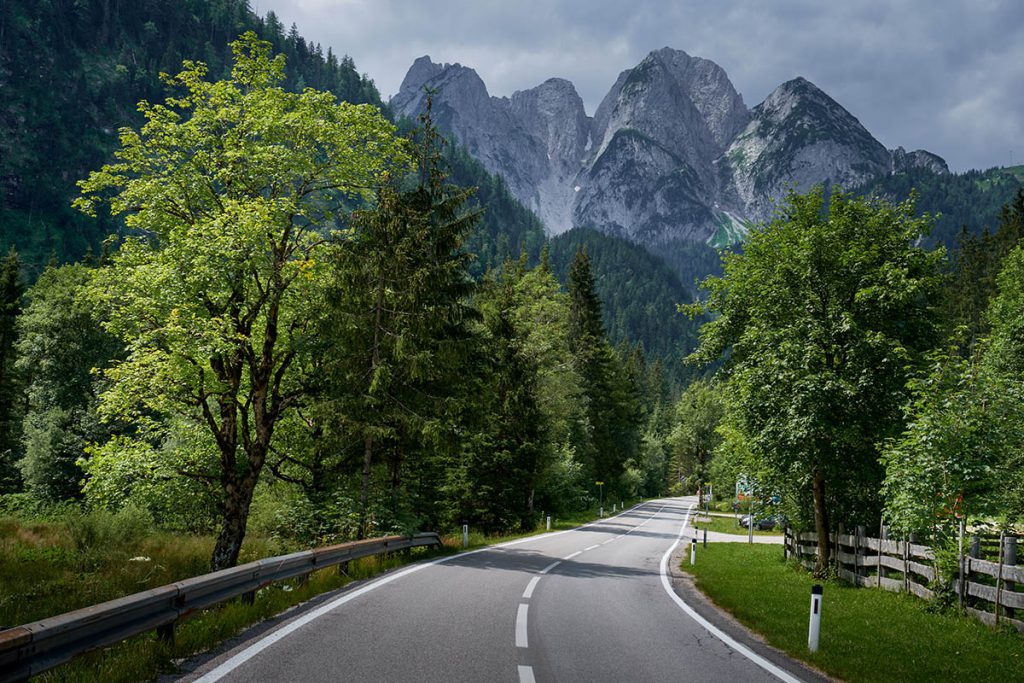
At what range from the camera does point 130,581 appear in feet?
44.5

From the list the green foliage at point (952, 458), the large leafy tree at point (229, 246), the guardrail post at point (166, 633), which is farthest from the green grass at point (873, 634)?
the large leafy tree at point (229, 246)

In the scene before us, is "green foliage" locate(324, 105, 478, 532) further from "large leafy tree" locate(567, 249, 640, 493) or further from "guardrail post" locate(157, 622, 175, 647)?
"large leafy tree" locate(567, 249, 640, 493)

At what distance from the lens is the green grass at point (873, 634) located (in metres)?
Answer: 7.63

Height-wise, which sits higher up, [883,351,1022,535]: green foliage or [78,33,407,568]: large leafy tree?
[78,33,407,568]: large leafy tree

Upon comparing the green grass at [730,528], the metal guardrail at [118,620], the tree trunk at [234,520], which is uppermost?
the metal guardrail at [118,620]

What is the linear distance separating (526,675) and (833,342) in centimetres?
1344

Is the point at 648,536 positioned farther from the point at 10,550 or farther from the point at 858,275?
the point at 10,550

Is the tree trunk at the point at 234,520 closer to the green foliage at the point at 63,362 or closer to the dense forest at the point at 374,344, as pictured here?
the dense forest at the point at 374,344

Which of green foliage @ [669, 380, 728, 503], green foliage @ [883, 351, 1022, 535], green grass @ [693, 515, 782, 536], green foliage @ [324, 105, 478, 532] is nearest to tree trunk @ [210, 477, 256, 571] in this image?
green foliage @ [324, 105, 478, 532]

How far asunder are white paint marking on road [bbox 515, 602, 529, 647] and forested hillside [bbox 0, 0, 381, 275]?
11444 centimetres

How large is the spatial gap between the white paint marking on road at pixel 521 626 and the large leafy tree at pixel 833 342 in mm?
8573

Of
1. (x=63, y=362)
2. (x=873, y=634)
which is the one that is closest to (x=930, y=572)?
(x=873, y=634)

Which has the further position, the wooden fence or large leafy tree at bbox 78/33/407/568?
large leafy tree at bbox 78/33/407/568

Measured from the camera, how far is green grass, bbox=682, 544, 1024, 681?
25.0 feet
